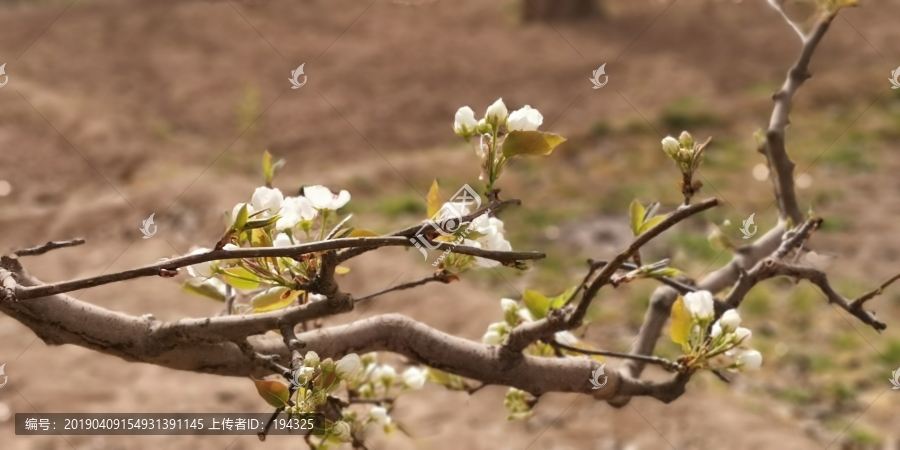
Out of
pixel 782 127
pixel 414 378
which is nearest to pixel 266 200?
pixel 414 378

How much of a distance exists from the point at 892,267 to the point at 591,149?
196 cm

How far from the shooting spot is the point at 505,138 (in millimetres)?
638

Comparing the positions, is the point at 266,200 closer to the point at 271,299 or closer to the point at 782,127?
the point at 271,299

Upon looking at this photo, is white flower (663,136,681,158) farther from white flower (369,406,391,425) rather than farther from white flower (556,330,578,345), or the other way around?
white flower (369,406,391,425)

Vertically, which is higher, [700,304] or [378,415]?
[700,304]

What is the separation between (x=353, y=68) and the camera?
257 inches

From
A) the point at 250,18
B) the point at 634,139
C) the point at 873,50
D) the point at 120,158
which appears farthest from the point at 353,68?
the point at 873,50

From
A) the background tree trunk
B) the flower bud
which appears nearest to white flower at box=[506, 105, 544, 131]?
the flower bud

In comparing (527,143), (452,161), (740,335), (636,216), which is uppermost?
(527,143)

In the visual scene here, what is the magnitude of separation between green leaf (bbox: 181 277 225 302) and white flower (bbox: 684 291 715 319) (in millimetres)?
438

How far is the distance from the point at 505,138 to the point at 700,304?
259 millimetres

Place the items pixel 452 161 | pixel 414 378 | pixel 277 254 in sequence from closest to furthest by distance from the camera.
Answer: pixel 277 254, pixel 414 378, pixel 452 161

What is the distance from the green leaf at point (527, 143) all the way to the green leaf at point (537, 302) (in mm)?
233

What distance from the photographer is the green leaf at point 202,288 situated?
0.75 m
